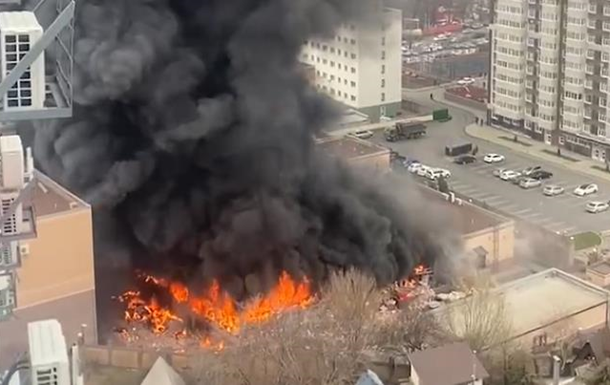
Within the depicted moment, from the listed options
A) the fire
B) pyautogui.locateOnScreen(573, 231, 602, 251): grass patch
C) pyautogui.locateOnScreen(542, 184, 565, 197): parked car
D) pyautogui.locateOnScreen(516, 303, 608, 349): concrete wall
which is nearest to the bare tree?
pyautogui.locateOnScreen(516, 303, 608, 349): concrete wall

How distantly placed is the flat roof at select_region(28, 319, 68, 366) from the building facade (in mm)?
6391

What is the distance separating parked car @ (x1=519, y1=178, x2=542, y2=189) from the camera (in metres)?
21.9

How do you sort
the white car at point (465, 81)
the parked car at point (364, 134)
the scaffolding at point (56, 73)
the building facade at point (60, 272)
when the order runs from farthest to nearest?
the white car at point (465, 81)
the parked car at point (364, 134)
the building facade at point (60, 272)
the scaffolding at point (56, 73)

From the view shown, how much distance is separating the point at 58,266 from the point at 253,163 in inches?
130

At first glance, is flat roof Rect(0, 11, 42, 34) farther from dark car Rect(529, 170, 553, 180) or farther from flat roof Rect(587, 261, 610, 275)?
dark car Rect(529, 170, 553, 180)

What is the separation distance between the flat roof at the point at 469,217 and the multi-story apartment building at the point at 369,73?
4.74m

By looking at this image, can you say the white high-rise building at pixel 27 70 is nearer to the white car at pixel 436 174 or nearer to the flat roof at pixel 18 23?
the flat roof at pixel 18 23

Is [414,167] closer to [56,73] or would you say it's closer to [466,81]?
[466,81]

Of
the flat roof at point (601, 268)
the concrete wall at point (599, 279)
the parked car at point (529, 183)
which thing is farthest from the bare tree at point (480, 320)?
the parked car at point (529, 183)

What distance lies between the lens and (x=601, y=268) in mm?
16781

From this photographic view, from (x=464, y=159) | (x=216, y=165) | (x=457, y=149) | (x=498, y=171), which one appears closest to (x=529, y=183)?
(x=498, y=171)

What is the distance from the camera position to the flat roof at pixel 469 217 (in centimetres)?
1732

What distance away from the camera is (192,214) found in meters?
15.5

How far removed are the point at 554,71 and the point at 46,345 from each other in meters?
19.6
